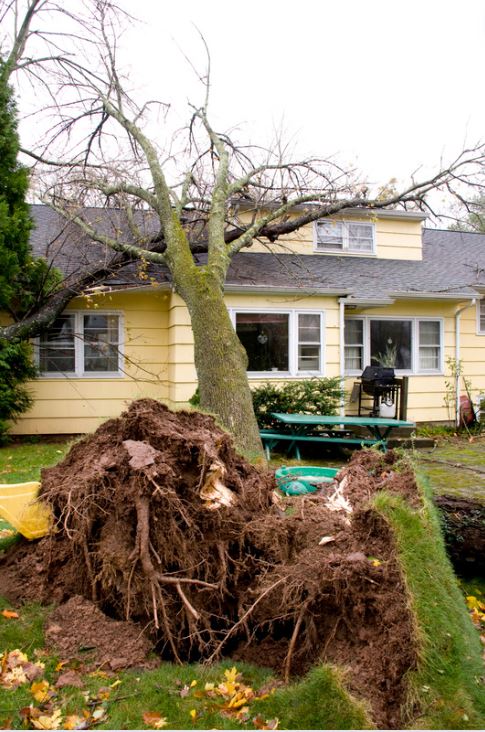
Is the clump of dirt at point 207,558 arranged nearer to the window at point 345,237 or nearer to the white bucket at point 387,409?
the white bucket at point 387,409

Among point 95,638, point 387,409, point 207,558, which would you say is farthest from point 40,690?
point 387,409

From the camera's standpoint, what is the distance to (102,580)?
3.94 meters

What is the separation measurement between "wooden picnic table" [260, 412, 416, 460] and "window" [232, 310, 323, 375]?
1810 mm

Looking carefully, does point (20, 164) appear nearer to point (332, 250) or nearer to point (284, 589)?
point (332, 250)

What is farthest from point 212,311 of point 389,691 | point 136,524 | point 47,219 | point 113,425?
point 47,219

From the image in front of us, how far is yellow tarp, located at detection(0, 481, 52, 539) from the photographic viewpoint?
4297 millimetres

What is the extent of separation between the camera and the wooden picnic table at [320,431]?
9234 millimetres

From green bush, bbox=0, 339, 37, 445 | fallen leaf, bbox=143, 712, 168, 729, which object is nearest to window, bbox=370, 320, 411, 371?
green bush, bbox=0, 339, 37, 445

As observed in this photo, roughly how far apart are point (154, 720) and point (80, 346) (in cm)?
959

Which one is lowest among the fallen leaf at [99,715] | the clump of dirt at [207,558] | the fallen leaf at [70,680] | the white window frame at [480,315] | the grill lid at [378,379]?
the fallen leaf at [99,715]

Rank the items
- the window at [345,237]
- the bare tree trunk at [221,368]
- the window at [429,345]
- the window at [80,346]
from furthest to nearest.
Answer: the window at [345,237] → the window at [429,345] → the window at [80,346] → the bare tree trunk at [221,368]

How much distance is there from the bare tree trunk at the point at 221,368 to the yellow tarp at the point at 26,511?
12.0ft

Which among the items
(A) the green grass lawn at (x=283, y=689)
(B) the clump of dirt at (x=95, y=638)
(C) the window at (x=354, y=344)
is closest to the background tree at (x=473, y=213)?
(C) the window at (x=354, y=344)

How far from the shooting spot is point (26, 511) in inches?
172
